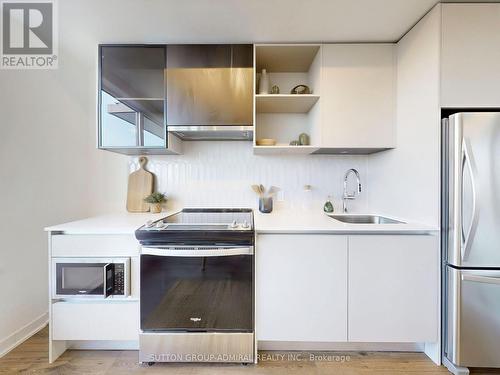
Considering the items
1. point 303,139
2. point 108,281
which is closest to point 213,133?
point 303,139

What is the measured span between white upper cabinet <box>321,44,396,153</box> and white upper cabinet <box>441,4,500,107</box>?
39 centimetres

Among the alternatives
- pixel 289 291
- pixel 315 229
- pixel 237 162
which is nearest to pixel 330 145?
pixel 315 229

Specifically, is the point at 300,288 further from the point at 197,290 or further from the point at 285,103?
the point at 285,103

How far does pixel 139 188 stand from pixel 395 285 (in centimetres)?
215

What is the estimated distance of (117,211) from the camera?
7.39ft

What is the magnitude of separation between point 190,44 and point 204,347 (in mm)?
2125

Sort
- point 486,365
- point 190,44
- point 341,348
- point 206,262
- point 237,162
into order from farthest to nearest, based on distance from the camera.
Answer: point 237,162
point 190,44
point 341,348
point 206,262
point 486,365

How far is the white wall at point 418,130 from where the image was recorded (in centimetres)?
143

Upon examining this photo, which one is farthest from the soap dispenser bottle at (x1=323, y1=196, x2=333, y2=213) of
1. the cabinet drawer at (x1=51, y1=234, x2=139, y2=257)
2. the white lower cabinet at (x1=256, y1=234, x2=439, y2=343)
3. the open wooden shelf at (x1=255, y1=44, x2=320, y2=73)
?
the cabinet drawer at (x1=51, y1=234, x2=139, y2=257)

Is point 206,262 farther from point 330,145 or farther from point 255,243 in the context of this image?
point 330,145

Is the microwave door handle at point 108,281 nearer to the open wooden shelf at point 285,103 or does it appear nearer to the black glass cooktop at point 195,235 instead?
the black glass cooktop at point 195,235

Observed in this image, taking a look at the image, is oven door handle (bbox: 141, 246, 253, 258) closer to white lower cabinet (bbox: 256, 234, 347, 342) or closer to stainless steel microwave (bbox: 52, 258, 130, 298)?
white lower cabinet (bbox: 256, 234, 347, 342)

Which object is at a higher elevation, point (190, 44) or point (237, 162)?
point (190, 44)

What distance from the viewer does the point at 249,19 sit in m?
1.54
